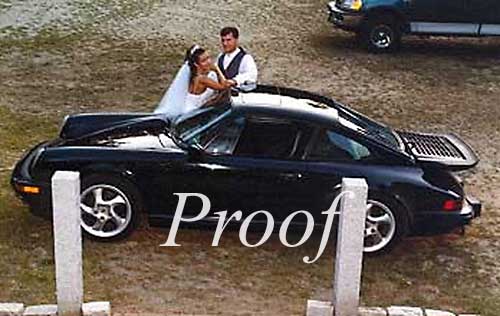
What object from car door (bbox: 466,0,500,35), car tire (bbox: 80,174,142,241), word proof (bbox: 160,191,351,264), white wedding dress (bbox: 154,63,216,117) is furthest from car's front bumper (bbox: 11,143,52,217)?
car door (bbox: 466,0,500,35)

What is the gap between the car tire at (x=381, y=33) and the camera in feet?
46.6

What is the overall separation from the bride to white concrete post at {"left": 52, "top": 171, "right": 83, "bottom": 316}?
8.31ft

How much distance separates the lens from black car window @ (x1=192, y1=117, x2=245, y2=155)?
7324 millimetres

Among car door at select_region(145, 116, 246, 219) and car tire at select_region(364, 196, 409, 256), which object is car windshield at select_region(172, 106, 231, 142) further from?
car tire at select_region(364, 196, 409, 256)

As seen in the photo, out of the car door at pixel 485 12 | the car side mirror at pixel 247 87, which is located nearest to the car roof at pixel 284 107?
the car side mirror at pixel 247 87

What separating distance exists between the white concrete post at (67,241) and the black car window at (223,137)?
1623 mm

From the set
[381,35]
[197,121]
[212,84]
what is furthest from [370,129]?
[381,35]

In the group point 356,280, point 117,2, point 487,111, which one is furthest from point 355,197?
point 117,2

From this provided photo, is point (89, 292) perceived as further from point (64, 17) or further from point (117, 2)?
point (117, 2)

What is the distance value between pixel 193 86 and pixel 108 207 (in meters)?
1.78

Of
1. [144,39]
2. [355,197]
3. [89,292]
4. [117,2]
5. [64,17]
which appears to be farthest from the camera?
[117,2]

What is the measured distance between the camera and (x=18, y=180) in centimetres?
736

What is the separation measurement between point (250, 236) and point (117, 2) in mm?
10672

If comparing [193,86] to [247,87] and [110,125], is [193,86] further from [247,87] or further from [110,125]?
[110,125]
